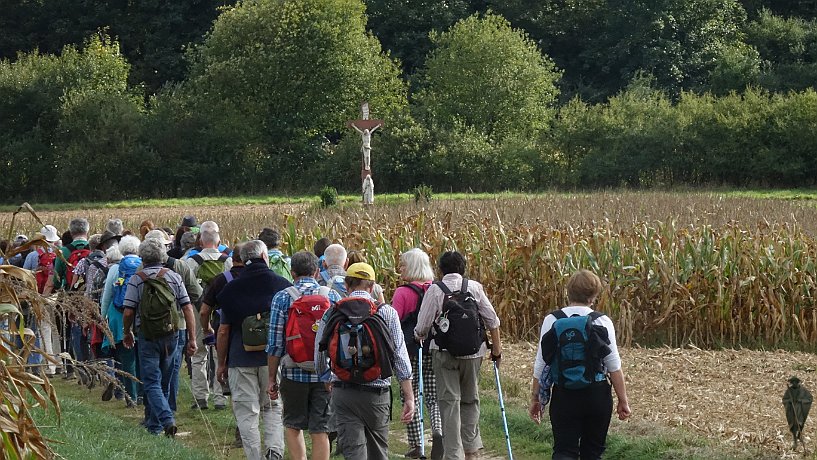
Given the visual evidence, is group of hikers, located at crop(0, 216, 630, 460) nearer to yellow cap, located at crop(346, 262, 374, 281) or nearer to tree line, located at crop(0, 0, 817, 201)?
yellow cap, located at crop(346, 262, 374, 281)

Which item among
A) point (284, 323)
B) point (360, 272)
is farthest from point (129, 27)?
point (360, 272)

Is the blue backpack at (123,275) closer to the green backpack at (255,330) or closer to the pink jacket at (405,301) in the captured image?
the green backpack at (255,330)

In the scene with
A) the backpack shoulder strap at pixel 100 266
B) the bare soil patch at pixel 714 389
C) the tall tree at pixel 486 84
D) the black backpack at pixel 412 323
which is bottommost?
the bare soil patch at pixel 714 389

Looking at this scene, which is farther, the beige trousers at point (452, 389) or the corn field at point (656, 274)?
the corn field at point (656, 274)

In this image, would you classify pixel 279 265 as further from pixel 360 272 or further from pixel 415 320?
pixel 360 272

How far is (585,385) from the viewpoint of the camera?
717cm

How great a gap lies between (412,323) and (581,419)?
2491 mm

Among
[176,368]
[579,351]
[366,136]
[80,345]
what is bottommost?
[80,345]

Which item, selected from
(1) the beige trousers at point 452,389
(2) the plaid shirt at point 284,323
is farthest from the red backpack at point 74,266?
(1) the beige trousers at point 452,389

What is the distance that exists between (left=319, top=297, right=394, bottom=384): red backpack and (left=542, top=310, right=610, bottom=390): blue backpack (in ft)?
3.65

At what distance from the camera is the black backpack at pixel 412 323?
9.34 m

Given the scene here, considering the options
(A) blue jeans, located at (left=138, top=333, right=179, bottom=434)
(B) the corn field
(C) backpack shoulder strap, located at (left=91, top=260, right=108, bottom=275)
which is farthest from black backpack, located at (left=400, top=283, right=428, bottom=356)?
(B) the corn field

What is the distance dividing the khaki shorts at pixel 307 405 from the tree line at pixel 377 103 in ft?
129

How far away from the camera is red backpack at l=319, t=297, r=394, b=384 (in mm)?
7523
